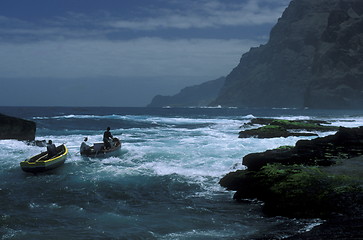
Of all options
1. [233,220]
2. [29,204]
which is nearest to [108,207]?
[29,204]

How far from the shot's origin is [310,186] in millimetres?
12930

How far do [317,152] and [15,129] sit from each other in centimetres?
2930

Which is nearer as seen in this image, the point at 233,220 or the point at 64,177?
the point at 233,220

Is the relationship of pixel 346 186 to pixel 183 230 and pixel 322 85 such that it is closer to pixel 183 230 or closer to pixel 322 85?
pixel 183 230

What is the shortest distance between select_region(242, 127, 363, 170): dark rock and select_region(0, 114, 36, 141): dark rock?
85.2 ft

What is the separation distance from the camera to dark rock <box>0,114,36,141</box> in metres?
35.1

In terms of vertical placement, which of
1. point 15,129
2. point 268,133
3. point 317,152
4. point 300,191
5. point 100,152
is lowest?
point 100,152

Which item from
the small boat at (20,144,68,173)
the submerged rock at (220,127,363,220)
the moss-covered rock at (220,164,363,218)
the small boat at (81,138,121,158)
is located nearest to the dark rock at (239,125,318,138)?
the submerged rock at (220,127,363,220)

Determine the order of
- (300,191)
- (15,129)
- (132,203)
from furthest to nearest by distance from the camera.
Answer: (15,129), (132,203), (300,191)

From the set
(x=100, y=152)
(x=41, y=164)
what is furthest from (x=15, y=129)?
(x=41, y=164)

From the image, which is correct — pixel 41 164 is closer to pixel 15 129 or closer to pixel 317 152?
pixel 317 152

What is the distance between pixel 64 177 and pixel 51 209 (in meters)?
6.04

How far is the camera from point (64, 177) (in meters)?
19.5

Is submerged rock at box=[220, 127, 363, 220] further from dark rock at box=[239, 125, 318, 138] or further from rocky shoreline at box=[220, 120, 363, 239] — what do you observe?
dark rock at box=[239, 125, 318, 138]
